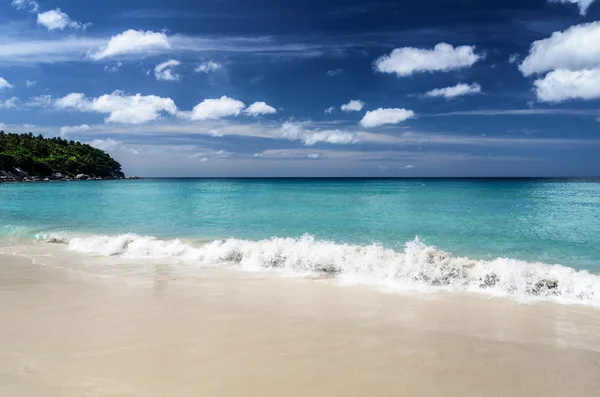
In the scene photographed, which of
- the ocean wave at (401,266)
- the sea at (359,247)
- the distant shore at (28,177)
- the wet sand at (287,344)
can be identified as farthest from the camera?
the distant shore at (28,177)

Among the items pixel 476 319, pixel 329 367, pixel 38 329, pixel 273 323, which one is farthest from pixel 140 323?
pixel 476 319

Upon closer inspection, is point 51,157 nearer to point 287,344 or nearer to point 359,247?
point 359,247

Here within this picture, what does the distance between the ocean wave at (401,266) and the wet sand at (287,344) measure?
943 mm

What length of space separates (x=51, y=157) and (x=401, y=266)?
406ft

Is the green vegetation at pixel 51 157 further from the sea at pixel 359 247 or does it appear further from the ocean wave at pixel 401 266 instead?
the ocean wave at pixel 401 266

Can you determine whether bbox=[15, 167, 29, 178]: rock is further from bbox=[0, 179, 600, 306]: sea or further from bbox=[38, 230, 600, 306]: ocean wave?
bbox=[38, 230, 600, 306]: ocean wave

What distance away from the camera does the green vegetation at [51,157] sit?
9421 cm

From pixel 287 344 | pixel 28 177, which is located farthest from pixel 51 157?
pixel 287 344

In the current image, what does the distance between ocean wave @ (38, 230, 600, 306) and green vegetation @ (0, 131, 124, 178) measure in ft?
324

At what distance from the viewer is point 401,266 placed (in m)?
9.63

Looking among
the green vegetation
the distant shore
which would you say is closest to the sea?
the distant shore

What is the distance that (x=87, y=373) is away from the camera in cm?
446

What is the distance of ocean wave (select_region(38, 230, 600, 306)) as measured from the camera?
8.34 meters

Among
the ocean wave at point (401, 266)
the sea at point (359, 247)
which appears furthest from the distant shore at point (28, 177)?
the ocean wave at point (401, 266)
